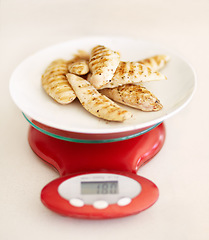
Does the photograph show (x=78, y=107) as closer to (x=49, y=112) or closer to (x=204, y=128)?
(x=49, y=112)

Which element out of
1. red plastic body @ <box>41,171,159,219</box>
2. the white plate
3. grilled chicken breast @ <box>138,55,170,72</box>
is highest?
grilled chicken breast @ <box>138,55,170,72</box>

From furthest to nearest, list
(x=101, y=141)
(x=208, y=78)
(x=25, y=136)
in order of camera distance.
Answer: (x=208, y=78), (x=25, y=136), (x=101, y=141)


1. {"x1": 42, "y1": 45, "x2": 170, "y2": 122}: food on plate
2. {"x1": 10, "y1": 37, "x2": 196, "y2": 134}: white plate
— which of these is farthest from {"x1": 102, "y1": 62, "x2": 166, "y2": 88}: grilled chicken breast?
{"x1": 10, "y1": 37, "x2": 196, "y2": 134}: white plate

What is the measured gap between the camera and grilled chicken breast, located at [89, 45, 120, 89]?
6.14ft

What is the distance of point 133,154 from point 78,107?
314 millimetres

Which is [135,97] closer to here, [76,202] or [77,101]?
[77,101]

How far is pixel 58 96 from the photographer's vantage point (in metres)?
1.86

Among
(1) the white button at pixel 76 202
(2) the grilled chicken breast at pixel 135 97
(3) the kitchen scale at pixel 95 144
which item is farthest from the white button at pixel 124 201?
(2) the grilled chicken breast at pixel 135 97

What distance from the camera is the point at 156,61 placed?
213 centimetres

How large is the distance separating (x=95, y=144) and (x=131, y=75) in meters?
0.34

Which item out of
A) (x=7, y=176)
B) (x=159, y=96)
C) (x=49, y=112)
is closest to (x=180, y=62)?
(x=159, y=96)

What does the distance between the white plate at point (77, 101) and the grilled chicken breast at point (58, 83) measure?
0.13 ft

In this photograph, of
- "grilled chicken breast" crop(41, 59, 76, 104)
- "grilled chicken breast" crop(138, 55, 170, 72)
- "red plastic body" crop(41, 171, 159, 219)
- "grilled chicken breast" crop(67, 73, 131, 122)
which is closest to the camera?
"red plastic body" crop(41, 171, 159, 219)

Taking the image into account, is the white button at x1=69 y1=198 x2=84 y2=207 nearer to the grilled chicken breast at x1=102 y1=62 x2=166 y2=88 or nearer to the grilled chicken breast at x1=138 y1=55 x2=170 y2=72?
the grilled chicken breast at x1=102 y1=62 x2=166 y2=88
